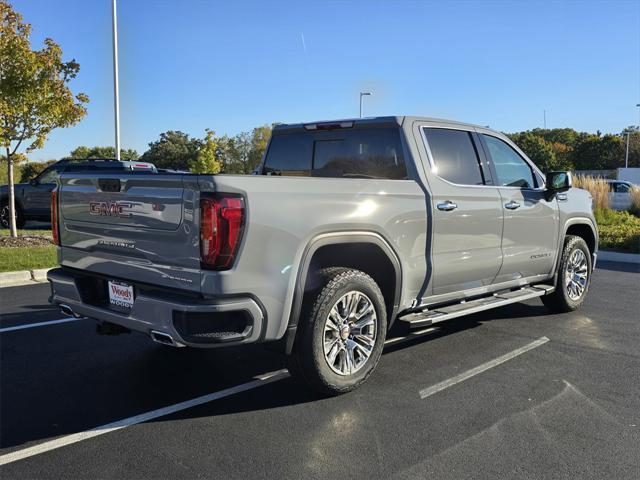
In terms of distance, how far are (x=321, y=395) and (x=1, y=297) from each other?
5.22 meters

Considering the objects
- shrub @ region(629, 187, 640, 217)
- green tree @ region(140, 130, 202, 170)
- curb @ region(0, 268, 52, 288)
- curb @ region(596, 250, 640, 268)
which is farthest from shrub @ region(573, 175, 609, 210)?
green tree @ region(140, 130, 202, 170)

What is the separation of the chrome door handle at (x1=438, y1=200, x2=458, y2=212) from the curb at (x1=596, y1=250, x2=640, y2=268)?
27.7ft

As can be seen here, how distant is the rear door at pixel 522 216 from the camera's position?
17.7 feet

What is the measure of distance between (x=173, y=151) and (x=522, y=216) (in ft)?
216

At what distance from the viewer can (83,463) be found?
305cm

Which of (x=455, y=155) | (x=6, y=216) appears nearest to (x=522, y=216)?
(x=455, y=155)

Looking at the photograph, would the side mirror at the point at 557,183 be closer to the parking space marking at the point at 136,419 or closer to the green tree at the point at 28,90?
the parking space marking at the point at 136,419

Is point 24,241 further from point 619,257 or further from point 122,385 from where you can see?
point 619,257

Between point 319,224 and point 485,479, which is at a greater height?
point 319,224

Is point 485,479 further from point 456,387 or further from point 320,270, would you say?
point 320,270

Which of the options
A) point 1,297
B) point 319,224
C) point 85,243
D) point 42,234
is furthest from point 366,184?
point 42,234

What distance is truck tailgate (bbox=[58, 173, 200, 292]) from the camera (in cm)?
334

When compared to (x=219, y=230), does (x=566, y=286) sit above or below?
below

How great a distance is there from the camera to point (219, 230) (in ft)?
10.6
